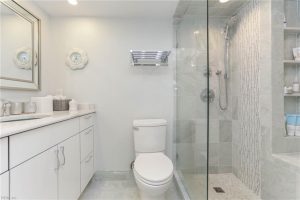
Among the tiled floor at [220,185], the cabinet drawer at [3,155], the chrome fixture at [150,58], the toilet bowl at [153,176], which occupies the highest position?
the chrome fixture at [150,58]

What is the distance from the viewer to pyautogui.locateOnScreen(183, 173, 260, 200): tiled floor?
5.32ft

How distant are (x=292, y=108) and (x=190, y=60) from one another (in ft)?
3.37

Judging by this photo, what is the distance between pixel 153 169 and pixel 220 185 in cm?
96

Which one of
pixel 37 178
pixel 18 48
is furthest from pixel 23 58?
pixel 37 178

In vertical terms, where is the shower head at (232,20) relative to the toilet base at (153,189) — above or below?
above

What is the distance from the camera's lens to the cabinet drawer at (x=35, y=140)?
2.96ft

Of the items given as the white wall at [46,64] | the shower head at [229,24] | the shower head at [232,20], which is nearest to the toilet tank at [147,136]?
the white wall at [46,64]

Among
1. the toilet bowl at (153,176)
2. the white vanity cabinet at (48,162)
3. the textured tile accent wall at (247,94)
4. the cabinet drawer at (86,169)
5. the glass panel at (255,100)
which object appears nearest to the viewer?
the white vanity cabinet at (48,162)

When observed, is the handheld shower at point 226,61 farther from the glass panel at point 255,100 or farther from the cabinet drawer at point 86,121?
the cabinet drawer at point 86,121

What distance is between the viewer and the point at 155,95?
246 cm

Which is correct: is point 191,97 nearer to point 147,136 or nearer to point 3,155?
point 147,136

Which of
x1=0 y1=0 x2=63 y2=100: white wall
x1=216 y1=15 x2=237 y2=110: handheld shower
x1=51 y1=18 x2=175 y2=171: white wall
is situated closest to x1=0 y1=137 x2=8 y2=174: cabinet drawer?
x1=0 y1=0 x2=63 y2=100: white wall

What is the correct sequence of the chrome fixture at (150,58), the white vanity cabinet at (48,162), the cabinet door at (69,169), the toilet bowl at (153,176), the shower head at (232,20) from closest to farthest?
the white vanity cabinet at (48,162), the cabinet door at (69,169), the toilet bowl at (153,176), the chrome fixture at (150,58), the shower head at (232,20)

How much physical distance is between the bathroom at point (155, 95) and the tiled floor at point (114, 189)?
12mm
